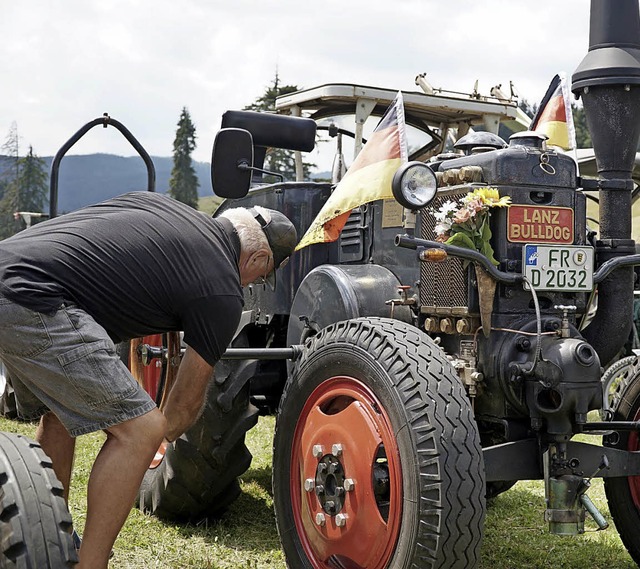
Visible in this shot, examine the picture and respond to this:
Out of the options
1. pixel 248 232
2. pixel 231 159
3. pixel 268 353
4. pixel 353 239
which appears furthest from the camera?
pixel 353 239

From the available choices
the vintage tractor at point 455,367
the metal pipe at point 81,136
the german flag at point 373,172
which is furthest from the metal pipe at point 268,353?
the metal pipe at point 81,136

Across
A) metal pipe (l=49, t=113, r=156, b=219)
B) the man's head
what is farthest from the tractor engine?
metal pipe (l=49, t=113, r=156, b=219)

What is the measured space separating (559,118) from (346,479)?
228cm

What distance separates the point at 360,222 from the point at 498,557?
1.80 metres

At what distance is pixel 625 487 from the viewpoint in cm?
407

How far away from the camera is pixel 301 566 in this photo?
3.53 meters

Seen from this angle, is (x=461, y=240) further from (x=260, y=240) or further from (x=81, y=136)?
(x=81, y=136)

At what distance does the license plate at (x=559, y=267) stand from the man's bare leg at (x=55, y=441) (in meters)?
1.85

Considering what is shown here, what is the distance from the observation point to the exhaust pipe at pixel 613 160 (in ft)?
12.9

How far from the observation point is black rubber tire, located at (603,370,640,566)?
13.1 feet

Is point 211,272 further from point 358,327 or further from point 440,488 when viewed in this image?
point 440,488

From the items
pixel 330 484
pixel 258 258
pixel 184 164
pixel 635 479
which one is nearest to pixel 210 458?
pixel 330 484

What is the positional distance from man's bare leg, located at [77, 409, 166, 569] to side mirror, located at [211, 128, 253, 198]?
173cm

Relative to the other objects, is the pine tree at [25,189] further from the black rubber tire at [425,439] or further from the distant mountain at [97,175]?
the distant mountain at [97,175]
